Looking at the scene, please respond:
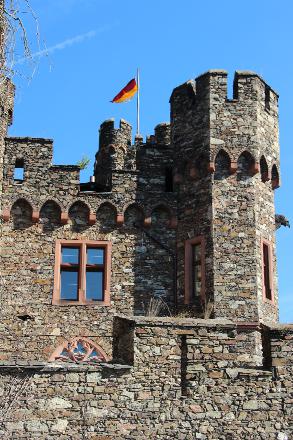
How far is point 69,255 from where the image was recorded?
73.9 feet

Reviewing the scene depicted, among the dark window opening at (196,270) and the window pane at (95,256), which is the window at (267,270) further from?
the window pane at (95,256)

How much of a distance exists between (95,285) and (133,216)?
2.20 metres

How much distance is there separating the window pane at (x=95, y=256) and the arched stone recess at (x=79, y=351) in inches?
86.2

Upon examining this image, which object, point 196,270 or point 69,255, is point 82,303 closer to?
point 69,255

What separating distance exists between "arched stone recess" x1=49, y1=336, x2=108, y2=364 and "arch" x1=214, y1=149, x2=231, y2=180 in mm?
5435

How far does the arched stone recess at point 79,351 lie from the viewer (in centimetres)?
2122

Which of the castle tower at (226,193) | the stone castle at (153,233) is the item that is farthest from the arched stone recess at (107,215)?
the castle tower at (226,193)

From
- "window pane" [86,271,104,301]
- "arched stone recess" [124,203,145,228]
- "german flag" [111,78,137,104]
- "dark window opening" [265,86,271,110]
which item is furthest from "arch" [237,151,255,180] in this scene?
"german flag" [111,78,137,104]

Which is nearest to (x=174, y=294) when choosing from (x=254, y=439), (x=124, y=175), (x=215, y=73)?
(x=124, y=175)

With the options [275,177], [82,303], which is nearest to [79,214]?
[82,303]

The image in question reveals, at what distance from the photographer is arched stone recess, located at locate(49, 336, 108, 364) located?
21.2 meters

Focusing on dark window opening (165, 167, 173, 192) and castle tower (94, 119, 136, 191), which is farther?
castle tower (94, 119, 136, 191)

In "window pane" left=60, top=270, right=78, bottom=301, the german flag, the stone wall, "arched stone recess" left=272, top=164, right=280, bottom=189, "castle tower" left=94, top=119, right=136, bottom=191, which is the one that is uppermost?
the german flag

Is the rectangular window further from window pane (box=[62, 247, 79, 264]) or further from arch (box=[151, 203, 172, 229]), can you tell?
window pane (box=[62, 247, 79, 264])
